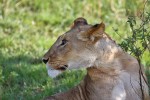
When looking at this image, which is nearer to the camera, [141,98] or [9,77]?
[141,98]

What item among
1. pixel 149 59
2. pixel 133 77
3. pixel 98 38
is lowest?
pixel 149 59

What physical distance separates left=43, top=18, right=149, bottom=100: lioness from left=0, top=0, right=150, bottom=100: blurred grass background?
4.26 ft

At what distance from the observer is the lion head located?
4.62m

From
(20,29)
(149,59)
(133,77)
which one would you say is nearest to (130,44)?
(133,77)

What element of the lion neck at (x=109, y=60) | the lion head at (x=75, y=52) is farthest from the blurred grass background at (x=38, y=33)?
the lion head at (x=75, y=52)

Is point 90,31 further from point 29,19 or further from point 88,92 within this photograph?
point 29,19

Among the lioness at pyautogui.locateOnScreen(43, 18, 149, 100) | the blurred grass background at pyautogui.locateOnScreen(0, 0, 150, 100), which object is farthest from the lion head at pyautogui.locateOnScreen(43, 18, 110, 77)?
the blurred grass background at pyautogui.locateOnScreen(0, 0, 150, 100)

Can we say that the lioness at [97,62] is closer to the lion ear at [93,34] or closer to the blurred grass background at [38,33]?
the lion ear at [93,34]

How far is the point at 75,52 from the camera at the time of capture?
464 centimetres

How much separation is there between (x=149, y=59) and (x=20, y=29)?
212 cm

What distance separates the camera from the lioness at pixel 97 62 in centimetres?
464

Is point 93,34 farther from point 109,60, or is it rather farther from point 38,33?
point 38,33

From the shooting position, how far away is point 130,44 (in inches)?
197

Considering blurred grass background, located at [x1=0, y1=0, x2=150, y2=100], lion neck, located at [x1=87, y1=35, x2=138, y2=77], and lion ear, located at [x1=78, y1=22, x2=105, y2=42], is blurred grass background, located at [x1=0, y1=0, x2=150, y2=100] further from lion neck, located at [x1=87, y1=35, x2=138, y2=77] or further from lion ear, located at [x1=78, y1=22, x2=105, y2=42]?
lion ear, located at [x1=78, y1=22, x2=105, y2=42]
